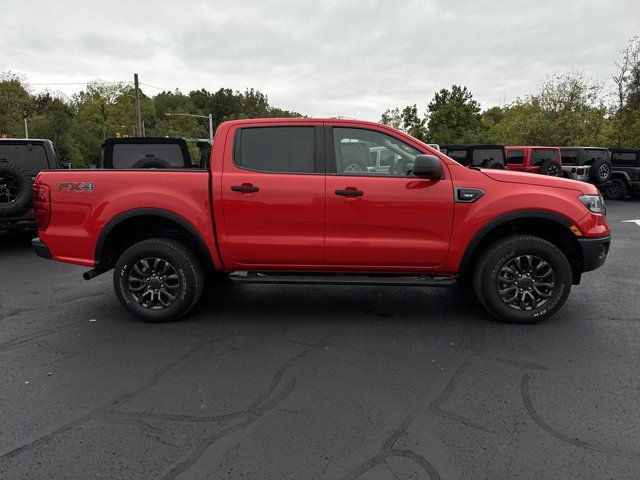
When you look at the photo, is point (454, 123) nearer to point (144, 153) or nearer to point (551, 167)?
point (551, 167)

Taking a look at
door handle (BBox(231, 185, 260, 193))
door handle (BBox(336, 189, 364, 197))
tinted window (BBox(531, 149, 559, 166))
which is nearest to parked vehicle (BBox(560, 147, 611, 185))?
tinted window (BBox(531, 149, 559, 166))

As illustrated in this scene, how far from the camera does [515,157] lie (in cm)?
1634

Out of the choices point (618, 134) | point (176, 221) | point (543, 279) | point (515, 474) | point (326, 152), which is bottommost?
point (515, 474)

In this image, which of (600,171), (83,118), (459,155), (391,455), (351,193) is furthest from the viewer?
(83,118)

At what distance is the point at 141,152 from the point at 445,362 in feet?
20.2

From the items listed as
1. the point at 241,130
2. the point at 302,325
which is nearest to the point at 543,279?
the point at 302,325

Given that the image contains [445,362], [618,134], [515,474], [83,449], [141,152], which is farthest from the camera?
[618,134]

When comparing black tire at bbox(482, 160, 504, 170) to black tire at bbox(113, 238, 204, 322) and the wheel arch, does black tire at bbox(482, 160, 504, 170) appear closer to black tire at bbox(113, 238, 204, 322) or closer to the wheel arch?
the wheel arch

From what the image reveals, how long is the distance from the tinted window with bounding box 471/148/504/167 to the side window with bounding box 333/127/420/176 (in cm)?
1026

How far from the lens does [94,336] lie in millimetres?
4188

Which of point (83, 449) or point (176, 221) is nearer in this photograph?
point (83, 449)

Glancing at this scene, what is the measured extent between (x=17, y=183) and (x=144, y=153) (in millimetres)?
1869

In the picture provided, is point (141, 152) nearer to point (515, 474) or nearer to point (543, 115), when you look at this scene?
point (515, 474)

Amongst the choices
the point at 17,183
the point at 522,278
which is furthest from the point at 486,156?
the point at 17,183
